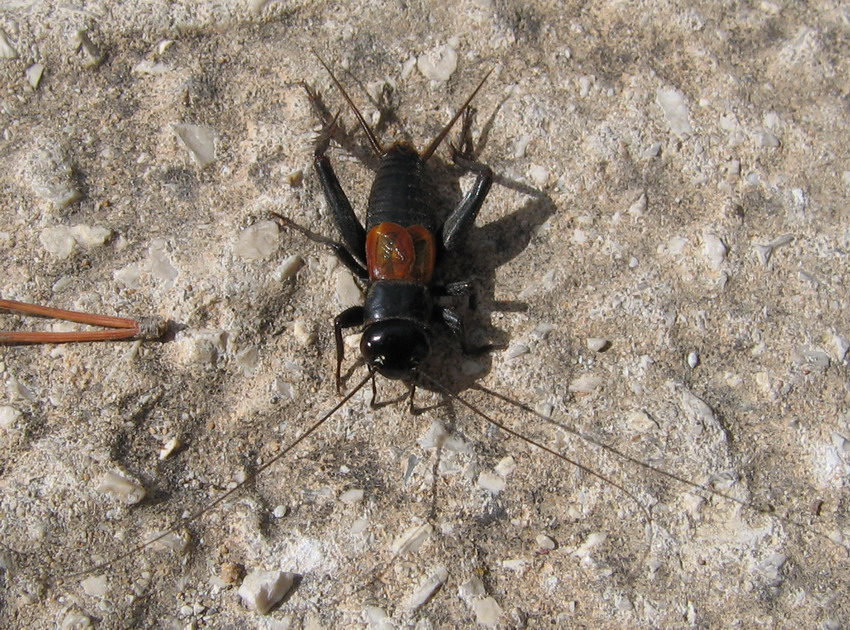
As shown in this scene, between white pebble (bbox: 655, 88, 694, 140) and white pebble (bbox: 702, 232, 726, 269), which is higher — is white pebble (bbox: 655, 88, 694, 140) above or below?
above

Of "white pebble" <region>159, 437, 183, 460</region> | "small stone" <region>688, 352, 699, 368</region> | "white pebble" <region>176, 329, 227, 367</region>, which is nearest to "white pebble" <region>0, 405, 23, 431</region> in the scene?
"white pebble" <region>159, 437, 183, 460</region>

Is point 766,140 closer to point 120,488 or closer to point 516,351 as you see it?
point 516,351

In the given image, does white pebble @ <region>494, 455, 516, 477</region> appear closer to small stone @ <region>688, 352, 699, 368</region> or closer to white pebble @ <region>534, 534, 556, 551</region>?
white pebble @ <region>534, 534, 556, 551</region>

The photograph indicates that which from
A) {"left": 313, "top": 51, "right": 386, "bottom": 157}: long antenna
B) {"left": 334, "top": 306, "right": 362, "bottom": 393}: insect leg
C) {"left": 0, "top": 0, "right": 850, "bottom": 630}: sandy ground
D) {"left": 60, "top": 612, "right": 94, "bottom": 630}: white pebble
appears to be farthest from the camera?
{"left": 313, "top": 51, "right": 386, "bottom": 157}: long antenna

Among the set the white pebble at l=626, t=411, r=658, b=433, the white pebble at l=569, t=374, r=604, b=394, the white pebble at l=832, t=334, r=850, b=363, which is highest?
the white pebble at l=569, t=374, r=604, b=394

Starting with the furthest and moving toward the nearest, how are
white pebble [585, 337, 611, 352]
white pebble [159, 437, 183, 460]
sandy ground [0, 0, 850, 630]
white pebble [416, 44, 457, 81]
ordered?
white pebble [416, 44, 457, 81], white pebble [585, 337, 611, 352], white pebble [159, 437, 183, 460], sandy ground [0, 0, 850, 630]

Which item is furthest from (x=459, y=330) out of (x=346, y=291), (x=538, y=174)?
(x=538, y=174)

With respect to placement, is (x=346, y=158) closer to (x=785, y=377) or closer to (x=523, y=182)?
(x=523, y=182)
